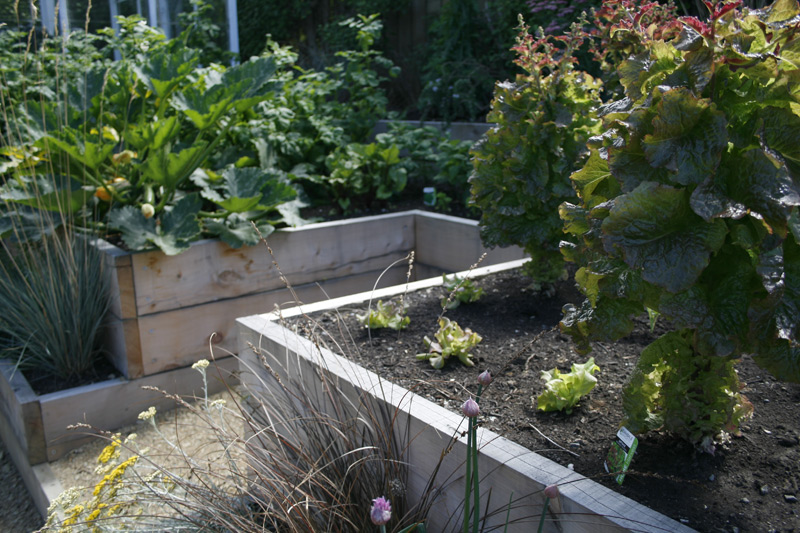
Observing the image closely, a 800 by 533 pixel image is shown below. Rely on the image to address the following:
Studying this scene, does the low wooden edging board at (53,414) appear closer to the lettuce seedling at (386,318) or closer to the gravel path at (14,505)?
the gravel path at (14,505)

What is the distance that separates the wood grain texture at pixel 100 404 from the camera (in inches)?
109

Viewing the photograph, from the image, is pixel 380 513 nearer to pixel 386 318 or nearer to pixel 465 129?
pixel 386 318

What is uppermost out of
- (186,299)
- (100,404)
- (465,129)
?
(465,129)

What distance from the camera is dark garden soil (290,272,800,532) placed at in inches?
52.7

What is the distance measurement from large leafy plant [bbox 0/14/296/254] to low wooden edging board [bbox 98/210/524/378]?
136 mm

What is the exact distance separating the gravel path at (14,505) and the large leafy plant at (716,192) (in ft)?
7.50

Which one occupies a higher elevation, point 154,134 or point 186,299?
point 154,134

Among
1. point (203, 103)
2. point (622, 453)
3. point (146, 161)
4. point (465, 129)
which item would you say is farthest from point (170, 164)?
point (465, 129)

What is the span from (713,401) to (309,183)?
332 cm

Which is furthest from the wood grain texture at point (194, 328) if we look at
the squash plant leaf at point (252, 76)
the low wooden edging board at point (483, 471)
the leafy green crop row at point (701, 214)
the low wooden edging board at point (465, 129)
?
the low wooden edging board at point (465, 129)

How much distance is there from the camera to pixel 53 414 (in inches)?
109

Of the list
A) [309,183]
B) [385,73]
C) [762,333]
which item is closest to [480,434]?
[762,333]

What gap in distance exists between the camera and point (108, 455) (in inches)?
70.8

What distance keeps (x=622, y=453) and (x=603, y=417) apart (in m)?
0.36
